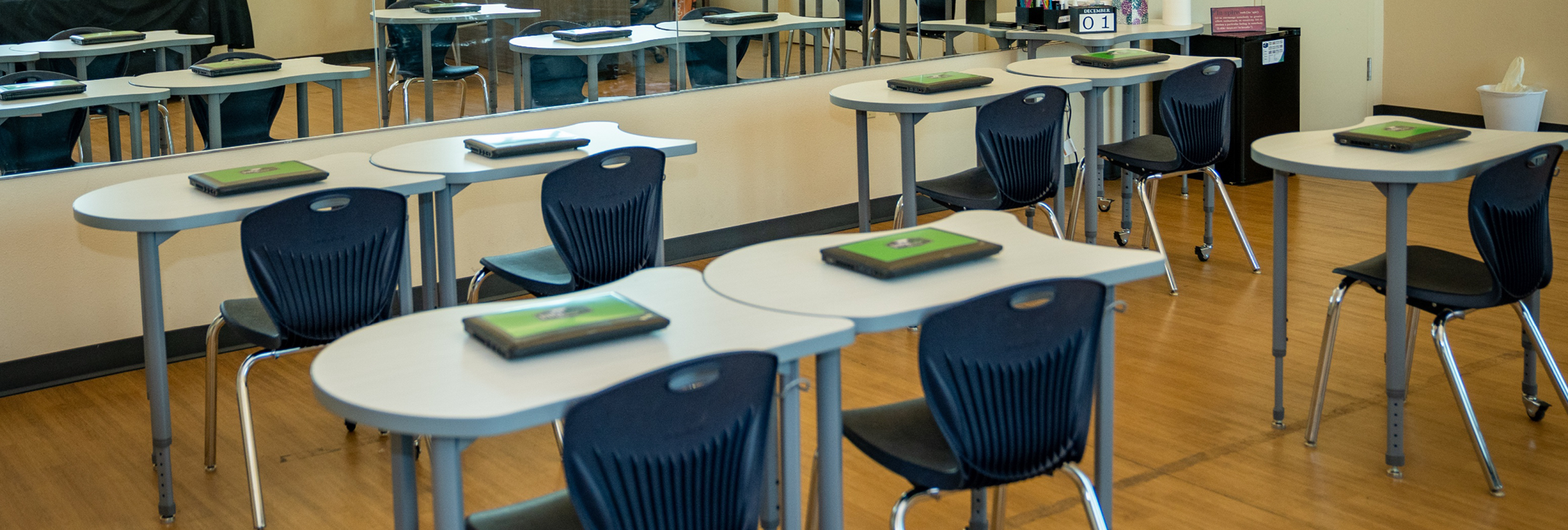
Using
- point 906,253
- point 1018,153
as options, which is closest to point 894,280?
point 906,253

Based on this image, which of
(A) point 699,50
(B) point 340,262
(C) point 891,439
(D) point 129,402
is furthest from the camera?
(A) point 699,50

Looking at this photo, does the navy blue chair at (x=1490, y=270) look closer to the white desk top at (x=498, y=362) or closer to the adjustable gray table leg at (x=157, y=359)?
the white desk top at (x=498, y=362)

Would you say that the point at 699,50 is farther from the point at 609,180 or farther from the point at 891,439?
the point at 891,439

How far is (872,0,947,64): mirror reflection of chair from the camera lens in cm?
628

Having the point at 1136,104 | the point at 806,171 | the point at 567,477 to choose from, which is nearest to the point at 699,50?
the point at 806,171

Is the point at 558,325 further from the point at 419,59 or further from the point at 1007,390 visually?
the point at 419,59

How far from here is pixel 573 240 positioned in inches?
→ 137

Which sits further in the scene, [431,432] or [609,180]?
[609,180]

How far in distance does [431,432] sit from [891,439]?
957 millimetres

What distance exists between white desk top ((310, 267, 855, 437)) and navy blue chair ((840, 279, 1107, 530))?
187 millimetres

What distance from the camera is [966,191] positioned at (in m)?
4.67

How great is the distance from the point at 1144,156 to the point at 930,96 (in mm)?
1075

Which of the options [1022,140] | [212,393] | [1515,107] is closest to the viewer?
[212,393]

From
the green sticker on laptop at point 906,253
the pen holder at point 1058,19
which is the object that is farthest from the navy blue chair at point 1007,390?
the pen holder at point 1058,19
